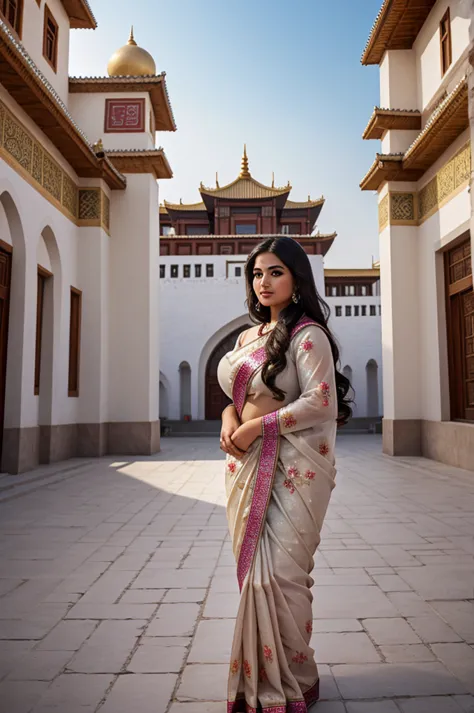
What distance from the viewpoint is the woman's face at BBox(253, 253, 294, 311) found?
2.00 meters

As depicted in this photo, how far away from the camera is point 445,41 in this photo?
884cm

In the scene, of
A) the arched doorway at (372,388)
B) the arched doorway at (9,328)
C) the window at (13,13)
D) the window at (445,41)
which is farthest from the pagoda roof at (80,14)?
the arched doorway at (372,388)

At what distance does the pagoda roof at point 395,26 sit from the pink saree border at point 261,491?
9407mm

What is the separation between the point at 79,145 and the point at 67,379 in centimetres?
350

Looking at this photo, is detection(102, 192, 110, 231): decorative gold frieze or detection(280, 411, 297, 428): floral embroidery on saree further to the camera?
detection(102, 192, 110, 231): decorative gold frieze

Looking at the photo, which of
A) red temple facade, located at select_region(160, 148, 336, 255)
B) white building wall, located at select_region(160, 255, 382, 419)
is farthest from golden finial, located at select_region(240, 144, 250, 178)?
white building wall, located at select_region(160, 255, 382, 419)

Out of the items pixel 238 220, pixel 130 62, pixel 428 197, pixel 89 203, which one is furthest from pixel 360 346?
pixel 89 203

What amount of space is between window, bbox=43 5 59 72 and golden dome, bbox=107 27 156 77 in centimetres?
155

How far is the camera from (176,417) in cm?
1853

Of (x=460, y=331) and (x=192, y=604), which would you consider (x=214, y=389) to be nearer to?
(x=460, y=331)

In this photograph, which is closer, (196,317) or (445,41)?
(445,41)

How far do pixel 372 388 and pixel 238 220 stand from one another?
7.35 metres

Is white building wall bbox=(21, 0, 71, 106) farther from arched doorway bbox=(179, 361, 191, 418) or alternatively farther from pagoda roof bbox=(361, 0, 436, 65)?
arched doorway bbox=(179, 361, 191, 418)

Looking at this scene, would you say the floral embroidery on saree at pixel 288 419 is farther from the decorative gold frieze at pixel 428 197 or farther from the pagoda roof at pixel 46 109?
the decorative gold frieze at pixel 428 197
